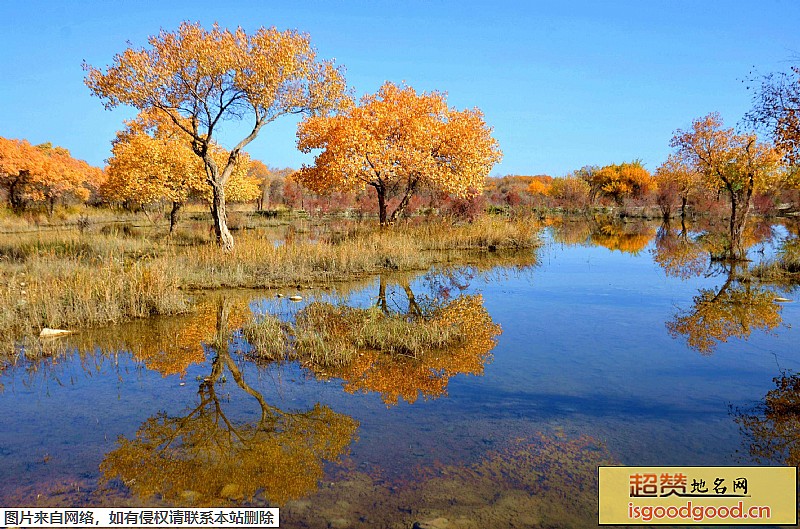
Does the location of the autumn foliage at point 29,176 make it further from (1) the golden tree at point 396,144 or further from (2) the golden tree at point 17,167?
(1) the golden tree at point 396,144

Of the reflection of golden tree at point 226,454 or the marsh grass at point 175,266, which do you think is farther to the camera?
the marsh grass at point 175,266

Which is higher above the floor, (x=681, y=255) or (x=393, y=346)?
(x=681, y=255)

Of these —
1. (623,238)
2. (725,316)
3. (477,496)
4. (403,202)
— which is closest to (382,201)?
(403,202)

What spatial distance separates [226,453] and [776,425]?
17.2ft

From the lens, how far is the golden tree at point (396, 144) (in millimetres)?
18812

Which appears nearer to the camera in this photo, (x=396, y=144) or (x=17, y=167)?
(x=396, y=144)

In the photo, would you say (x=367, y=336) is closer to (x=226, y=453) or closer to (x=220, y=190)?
Answer: (x=226, y=453)

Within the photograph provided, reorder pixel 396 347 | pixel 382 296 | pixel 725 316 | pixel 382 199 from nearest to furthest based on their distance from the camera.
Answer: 1. pixel 396 347
2. pixel 725 316
3. pixel 382 296
4. pixel 382 199

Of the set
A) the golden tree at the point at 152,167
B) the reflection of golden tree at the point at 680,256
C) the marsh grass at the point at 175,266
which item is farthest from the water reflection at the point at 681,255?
the golden tree at the point at 152,167

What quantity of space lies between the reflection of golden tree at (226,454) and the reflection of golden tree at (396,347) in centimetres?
105

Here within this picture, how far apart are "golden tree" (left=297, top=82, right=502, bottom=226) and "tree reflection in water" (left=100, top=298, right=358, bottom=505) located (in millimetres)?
13779

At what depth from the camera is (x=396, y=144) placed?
1941 centimetres

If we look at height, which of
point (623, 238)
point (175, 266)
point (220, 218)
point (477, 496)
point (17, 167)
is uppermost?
point (17, 167)

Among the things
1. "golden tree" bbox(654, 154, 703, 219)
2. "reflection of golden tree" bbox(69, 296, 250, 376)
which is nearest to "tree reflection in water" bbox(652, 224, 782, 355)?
"reflection of golden tree" bbox(69, 296, 250, 376)
